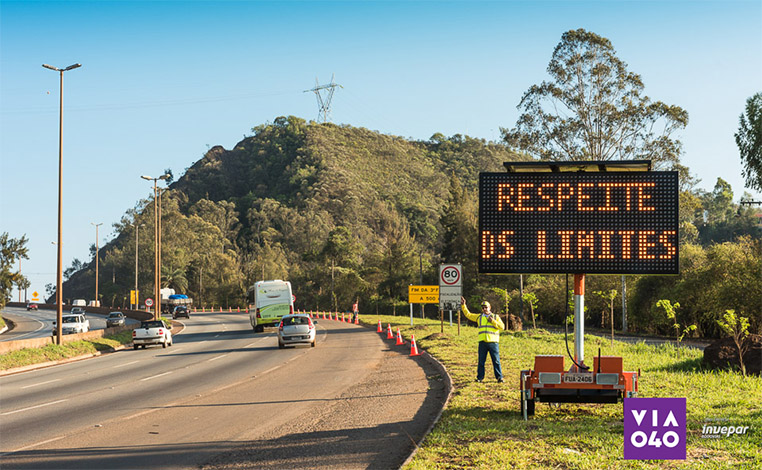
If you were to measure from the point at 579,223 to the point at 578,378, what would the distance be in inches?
95.8

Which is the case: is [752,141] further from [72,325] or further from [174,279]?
[174,279]

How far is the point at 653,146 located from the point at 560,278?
15.6 meters

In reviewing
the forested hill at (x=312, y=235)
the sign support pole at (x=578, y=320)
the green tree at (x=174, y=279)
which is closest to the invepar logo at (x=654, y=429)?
the sign support pole at (x=578, y=320)

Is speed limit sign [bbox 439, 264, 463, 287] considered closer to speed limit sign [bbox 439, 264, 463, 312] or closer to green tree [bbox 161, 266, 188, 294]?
speed limit sign [bbox 439, 264, 463, 312]

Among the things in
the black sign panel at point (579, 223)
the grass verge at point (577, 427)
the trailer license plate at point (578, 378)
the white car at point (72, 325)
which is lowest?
the white car at point (72, 325)

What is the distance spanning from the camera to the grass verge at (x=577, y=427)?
8.77m

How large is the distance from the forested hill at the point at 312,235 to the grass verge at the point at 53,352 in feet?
165

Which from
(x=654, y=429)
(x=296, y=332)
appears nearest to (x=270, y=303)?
(x=296, y=332)

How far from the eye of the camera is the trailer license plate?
36.7ft

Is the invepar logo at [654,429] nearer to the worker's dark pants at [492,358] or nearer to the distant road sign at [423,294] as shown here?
the worker's dark pants at [492,358]

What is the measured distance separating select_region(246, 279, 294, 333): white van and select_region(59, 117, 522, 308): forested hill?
3747 centimetres

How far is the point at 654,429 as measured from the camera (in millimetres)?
8547

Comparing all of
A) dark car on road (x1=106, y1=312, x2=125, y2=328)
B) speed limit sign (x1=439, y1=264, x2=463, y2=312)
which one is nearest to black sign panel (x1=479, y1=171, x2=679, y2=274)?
speed limit sign (x1=439, y1=264, x2=463, y2=312)

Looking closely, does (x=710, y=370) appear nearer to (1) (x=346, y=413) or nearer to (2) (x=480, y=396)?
(2) (x=480, y=396)
